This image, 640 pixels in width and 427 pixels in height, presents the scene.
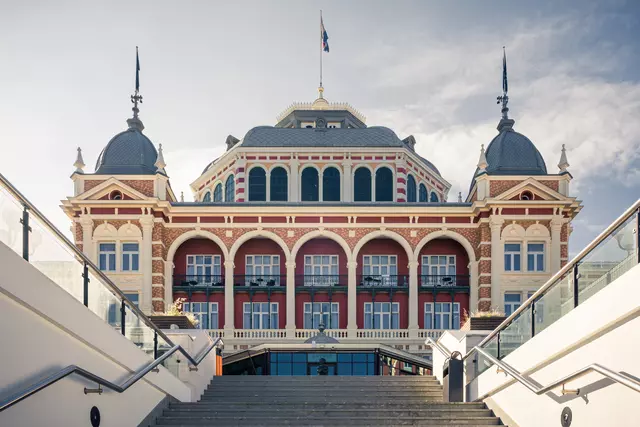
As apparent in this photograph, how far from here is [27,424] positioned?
362 inches

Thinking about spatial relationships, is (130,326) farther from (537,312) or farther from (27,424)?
(537,312)

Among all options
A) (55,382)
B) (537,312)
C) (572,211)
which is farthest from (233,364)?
(55,382)

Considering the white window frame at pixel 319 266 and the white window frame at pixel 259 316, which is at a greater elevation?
the white window frame at pixel 319 266

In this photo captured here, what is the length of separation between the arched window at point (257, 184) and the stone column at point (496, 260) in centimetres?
1315

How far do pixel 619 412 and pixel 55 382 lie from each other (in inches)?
240

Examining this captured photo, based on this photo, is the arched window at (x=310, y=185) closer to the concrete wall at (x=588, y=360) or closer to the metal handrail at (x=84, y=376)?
the metal handrail at (x=84, y=376)

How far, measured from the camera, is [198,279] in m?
41.8

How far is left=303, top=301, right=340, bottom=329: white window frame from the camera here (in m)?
41.7

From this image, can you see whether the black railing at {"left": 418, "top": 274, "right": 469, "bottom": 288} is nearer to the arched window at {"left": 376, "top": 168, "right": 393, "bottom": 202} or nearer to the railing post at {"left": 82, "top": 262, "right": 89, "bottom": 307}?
the arched window at {"left": 376, "top": 168, "right": 393, "bottom": 202}

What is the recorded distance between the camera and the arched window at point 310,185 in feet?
156

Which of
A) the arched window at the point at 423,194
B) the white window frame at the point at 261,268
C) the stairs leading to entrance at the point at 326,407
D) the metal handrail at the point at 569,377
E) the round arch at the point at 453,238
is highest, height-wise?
the arched window at the point at 423,194

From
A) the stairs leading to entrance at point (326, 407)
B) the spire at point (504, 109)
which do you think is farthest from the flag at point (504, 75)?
A: the stairs leading to entrance at point (326, 407)

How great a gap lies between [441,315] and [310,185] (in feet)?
35.3

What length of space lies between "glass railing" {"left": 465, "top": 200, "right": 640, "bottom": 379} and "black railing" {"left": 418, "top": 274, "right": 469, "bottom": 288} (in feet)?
89.6
